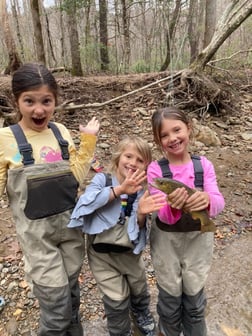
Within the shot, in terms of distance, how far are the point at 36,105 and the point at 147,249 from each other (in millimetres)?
2131

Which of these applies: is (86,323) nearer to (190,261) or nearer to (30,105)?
(190,261)

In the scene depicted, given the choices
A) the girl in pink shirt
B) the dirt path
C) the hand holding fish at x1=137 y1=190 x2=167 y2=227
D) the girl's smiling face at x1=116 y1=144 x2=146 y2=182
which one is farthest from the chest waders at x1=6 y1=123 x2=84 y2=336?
the dirt path

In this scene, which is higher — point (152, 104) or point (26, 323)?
point (152, 104)

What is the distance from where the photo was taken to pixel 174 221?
174 centimetres

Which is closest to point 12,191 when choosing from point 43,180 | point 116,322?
point 43,180

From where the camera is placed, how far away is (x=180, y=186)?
153 centimetres

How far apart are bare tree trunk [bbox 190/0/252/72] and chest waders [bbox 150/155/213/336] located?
11.5ft

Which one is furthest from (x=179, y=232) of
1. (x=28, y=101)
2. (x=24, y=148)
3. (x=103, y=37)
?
(x=103, y=37)

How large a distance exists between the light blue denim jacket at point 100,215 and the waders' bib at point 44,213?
80 millimetres

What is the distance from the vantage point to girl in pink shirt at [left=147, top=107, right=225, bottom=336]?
69.0 inches

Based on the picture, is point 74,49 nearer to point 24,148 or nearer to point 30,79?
point 30,79

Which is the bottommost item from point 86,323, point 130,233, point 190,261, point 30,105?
point 86,323

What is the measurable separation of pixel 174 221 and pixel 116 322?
80 centimetres

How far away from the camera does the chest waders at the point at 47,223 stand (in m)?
1.66
